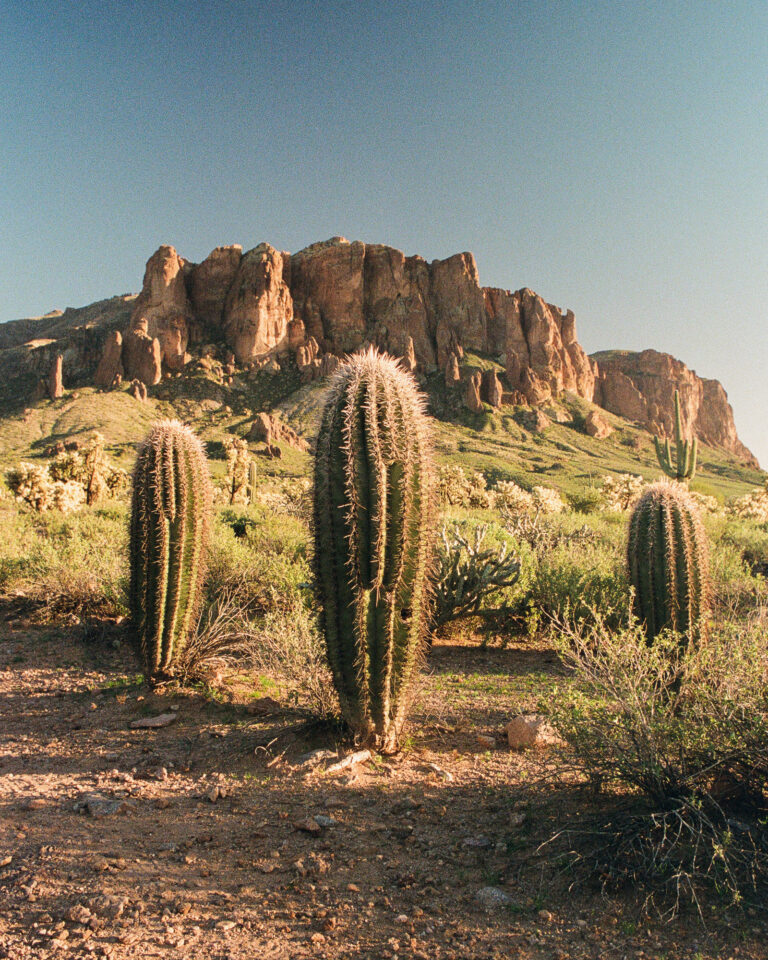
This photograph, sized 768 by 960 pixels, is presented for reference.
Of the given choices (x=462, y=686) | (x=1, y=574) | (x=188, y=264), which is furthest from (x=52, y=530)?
(x=188, y=264)

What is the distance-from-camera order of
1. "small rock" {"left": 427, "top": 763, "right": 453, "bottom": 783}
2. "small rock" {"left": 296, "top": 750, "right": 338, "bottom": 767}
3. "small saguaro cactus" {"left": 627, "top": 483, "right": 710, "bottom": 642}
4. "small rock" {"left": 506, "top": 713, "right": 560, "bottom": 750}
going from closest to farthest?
"small rock" {"left": 427, "top": 763, "right": 453, "bottom": 783} → "small rock" {"left": 296, "top": 750, "right": 338, "bottom": 767} → "small rock" {"left": 506, "top": 713, "right": 560, "bottom": 750} → "small saguaro cactus" {"left": 627, "top": 483, "right": 710, "bottom": 642}

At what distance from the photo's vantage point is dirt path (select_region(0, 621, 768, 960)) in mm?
2336

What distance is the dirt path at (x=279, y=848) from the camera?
2.34m

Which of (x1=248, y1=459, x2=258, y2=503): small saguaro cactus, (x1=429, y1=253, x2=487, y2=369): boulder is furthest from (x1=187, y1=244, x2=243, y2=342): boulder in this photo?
(x1=248, y1=459, x2=258, y2=503): small saguaro cactus

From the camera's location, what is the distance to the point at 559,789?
342 centimetres

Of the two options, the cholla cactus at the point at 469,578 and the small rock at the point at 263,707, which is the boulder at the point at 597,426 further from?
the small rock at the point at 263,707

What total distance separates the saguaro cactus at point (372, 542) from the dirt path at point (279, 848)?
0.54 m

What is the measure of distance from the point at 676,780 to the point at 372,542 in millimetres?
2017

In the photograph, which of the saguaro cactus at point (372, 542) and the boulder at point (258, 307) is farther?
the boulder at point (258, 307)

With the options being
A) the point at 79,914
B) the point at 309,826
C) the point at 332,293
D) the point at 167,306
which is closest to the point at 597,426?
the point at 332,293

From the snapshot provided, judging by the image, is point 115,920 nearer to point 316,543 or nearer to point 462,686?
point 316,543

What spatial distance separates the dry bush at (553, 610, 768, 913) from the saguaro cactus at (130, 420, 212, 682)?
3.51 m

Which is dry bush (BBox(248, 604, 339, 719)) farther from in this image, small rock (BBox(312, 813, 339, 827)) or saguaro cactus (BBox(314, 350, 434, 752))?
small rock (BBox(312, 813, 339, 827))

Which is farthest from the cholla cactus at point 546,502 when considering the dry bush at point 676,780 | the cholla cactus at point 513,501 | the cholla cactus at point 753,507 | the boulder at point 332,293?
the boulder at point 332,293
